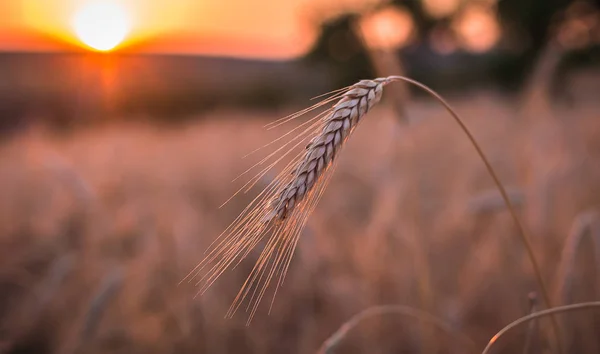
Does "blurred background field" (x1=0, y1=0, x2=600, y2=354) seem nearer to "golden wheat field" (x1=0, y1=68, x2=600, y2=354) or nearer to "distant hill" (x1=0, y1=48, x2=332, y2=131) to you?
"golden wheat field" (x1=0, y1=68, x2=600, y2=354)

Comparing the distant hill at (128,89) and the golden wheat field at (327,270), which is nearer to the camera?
the golden wheat field at (327,270)

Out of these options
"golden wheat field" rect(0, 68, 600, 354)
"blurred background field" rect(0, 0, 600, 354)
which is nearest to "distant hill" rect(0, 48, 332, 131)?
"blurred background field" rect(0, 0, 600, 354)

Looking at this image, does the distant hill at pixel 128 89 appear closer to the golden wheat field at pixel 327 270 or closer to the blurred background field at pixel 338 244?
→ the blurred background field at pixel 338 244

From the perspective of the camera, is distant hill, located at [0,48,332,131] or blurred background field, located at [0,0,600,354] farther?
distant hill, located at [0,48,332,131]

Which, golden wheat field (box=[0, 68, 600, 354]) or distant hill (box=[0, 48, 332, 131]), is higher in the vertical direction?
distant hill (box=[0, 48, 332, 131])

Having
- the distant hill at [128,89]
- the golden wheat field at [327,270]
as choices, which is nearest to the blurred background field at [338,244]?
the golden wheat field at [327,270]

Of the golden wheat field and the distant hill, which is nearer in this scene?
the golden wheat field

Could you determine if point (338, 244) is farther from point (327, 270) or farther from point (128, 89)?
point (128, 89)

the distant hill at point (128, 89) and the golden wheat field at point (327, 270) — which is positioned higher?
the distant hill at point (128, 89)

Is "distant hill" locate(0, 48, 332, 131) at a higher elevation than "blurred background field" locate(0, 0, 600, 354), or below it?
higher

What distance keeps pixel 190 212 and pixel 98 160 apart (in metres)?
1.81

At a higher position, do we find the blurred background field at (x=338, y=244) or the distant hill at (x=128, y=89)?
the distant hill at (x=128, y=89)

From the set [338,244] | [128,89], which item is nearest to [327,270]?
[338,244]

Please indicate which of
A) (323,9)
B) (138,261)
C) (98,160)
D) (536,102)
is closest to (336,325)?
(138,261)
